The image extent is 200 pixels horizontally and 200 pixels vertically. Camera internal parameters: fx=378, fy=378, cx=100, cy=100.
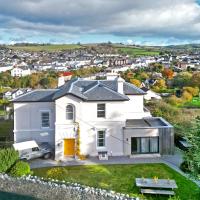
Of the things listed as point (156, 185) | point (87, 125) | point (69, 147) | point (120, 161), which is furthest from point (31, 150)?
point (156, 185)

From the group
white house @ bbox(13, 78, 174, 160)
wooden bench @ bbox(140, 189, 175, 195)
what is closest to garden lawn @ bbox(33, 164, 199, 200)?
wooden bench @ bbox(140, 189, 175, 195)

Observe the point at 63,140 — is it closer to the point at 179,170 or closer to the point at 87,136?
the point at 87,136

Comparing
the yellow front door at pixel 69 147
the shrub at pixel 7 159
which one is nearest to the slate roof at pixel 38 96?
the yellow front door at pixel 69 147

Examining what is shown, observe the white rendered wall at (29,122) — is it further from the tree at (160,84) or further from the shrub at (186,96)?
the tree at (160,84)

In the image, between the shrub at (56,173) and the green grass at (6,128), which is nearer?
the shrub at (56,173)

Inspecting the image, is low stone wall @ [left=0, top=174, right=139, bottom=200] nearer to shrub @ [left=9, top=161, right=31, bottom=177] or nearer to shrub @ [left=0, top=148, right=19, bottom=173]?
shrub @ [left=9, top=161, right=31, bottom=177]
